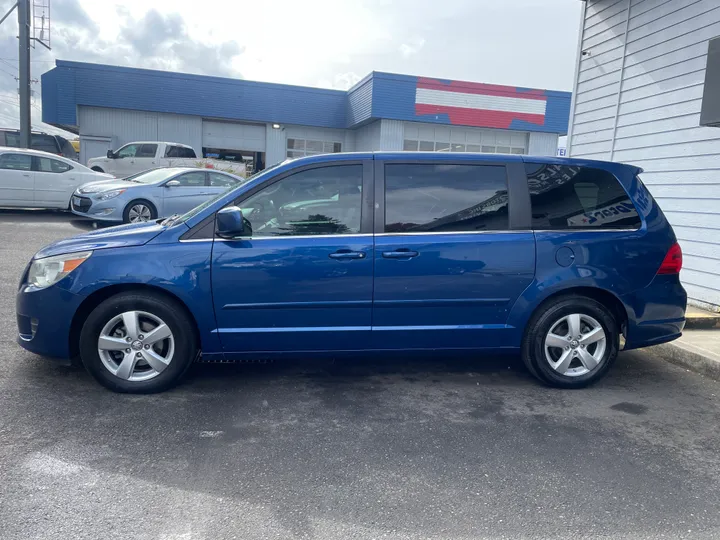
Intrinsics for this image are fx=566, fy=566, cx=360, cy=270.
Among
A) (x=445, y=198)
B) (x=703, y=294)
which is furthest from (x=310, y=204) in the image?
(x=703, y=294)

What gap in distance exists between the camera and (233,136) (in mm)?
27734

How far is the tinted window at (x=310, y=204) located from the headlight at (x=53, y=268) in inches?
45.9

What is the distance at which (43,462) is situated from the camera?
302 cm

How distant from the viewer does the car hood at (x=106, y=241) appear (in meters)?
3.90

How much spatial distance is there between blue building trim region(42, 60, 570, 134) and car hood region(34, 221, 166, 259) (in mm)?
21145

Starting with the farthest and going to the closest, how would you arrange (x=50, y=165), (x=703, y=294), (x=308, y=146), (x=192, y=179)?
(x=308, y=146)
(x=50, y=165)
(x=192, y=179)
(x=703, y=294)

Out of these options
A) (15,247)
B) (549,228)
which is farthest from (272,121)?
(549,228)

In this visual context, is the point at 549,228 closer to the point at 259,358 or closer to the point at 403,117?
the point at 259,358

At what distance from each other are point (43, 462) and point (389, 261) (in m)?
2.40

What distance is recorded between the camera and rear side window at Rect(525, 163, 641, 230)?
4281 mm

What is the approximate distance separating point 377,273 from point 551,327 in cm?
139

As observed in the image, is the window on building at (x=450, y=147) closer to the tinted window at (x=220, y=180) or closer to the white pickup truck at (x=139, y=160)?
the white pickup truck at (x=139, y=160)

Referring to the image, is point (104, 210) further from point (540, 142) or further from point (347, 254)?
point (540, 142)

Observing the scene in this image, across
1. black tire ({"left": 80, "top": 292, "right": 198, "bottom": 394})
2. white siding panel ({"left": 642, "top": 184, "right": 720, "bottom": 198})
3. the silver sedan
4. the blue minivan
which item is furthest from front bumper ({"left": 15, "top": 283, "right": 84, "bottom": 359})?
the silver sedan
